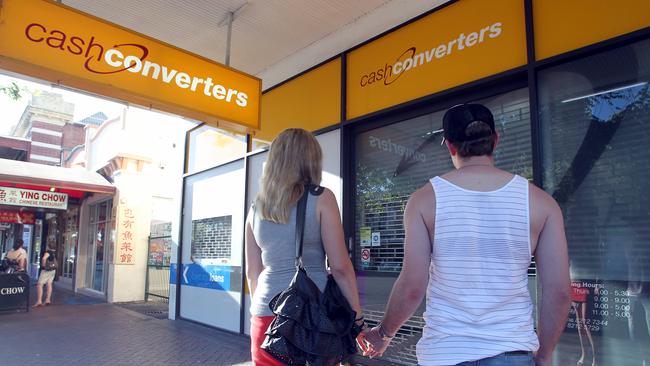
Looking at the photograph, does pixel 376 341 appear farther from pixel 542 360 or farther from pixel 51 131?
pixel 51 131

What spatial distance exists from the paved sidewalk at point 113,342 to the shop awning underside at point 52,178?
4049mm

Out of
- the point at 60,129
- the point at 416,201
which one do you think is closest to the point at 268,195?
the point at 416,201

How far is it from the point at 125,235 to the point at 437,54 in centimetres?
1139

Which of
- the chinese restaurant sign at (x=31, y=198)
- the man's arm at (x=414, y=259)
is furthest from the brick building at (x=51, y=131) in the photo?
the man's arm at (x=414, y=259)

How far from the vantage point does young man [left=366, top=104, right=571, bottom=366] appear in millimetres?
1479

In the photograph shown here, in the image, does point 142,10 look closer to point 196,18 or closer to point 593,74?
point 196,18

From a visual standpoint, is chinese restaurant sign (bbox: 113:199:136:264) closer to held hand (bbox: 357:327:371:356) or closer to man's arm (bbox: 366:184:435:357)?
held hand (bbox: 357:327:371:356)

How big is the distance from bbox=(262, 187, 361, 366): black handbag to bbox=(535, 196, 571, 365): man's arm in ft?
2.36

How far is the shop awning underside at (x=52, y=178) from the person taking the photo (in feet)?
40.3

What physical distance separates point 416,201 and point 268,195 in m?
0.69

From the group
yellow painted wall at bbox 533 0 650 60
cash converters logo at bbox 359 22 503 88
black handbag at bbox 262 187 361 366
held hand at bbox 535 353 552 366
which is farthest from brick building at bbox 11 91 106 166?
held hand at bbox 535 353 552 366

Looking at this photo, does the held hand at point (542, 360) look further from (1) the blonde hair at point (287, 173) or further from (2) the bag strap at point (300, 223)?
(1) the blonde hair at point (287, 173)

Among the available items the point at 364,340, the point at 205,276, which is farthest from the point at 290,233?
the point at 205,276

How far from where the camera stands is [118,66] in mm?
3949
